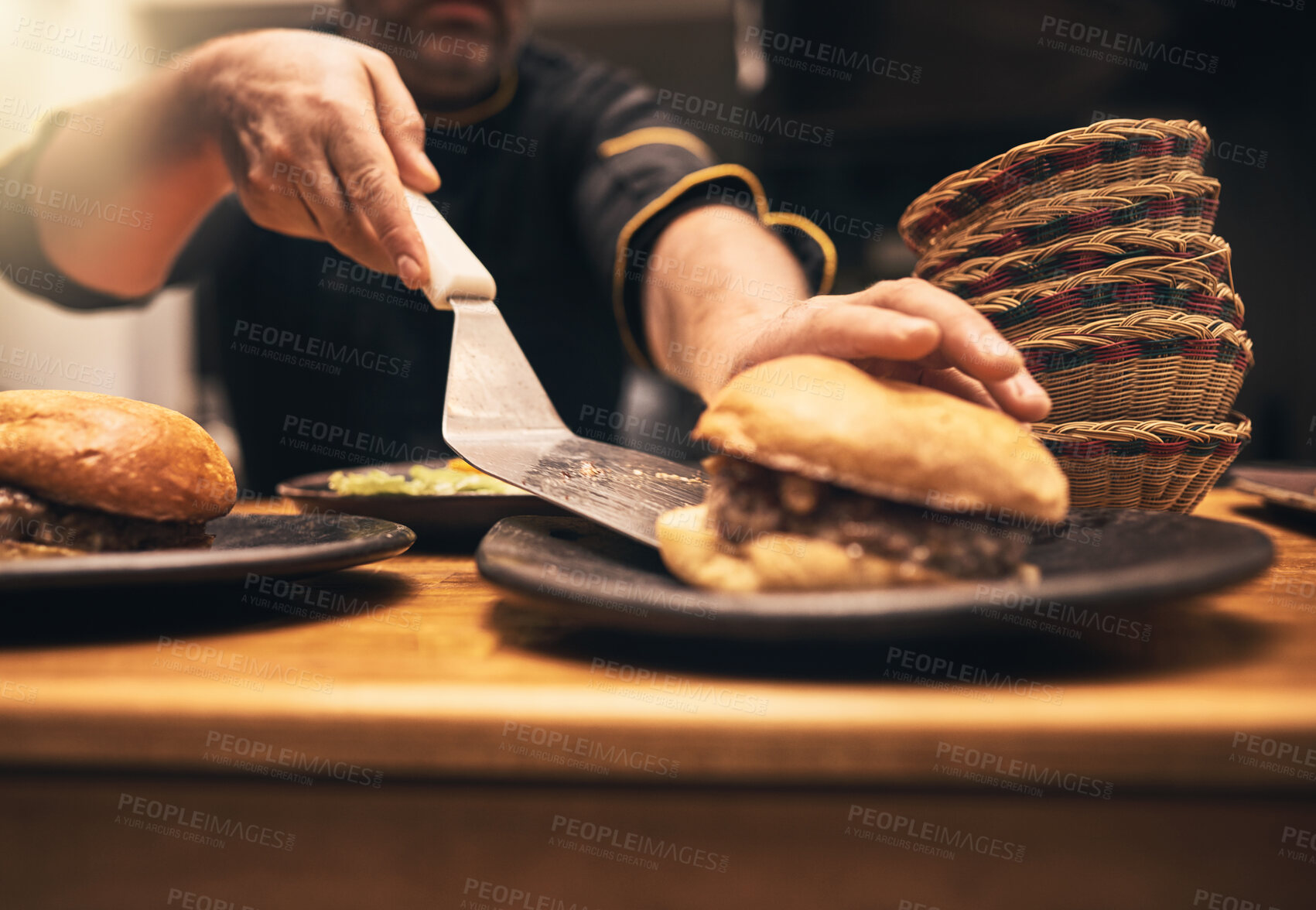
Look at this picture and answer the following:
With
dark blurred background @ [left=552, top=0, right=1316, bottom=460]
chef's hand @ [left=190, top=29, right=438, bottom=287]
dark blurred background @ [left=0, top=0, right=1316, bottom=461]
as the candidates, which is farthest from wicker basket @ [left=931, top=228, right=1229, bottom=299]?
dark blurred background @ [left=552, top=0, right=1316, bottom=460]

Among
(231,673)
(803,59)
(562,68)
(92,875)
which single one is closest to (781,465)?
(231,673)

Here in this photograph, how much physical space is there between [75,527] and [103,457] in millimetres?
88

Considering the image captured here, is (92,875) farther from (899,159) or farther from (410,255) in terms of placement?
(899,159)

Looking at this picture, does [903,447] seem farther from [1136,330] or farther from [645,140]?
[645,140]

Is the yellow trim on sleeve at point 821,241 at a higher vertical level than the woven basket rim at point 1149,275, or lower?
higher

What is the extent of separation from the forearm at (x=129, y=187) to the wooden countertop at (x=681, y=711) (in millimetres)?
1443

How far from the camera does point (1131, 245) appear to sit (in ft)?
2.98

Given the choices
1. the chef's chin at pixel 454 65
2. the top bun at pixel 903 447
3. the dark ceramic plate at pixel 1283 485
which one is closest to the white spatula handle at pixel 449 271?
the top bun at pixel 903 447

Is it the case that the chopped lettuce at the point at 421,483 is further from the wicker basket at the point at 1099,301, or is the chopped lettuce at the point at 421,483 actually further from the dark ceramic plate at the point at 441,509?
the wicker basket at the point at 1099,301

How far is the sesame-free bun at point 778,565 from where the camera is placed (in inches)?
25.6

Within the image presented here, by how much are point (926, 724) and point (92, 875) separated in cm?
57

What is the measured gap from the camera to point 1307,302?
120 inches

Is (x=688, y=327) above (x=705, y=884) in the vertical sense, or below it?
above

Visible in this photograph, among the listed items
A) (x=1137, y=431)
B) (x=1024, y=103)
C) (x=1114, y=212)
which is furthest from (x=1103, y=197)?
(x=1024, y=103)
